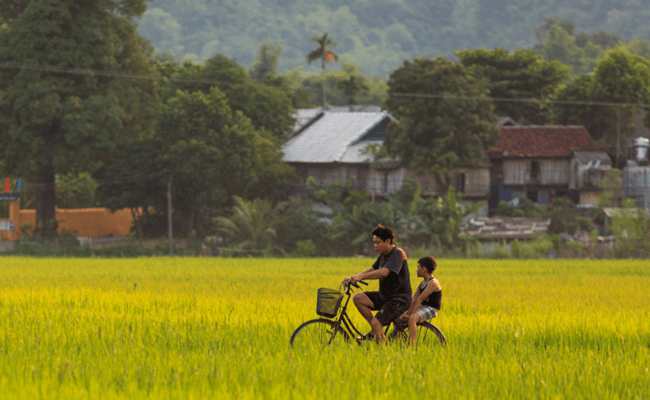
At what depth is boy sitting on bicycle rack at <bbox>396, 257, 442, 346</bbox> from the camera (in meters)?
8.65

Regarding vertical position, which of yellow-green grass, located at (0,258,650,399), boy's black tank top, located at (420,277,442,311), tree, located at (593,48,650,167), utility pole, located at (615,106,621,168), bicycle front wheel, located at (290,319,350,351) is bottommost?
yellow-green grass, located at (0,258,650,399)

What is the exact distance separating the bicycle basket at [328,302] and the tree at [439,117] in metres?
35.1

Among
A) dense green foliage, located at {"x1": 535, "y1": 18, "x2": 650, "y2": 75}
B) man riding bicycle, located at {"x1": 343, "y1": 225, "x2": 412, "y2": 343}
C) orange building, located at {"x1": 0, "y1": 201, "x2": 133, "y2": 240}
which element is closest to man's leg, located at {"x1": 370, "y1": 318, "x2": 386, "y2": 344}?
man riding bicycle, located at {"x1": 343, "y1": 225, "x2": 412, "y2": 343}

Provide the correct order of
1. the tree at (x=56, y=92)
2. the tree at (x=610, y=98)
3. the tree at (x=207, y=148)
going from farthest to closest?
the tree at (x=610, y=98) < the tree at (x=207, y=148) < the tree at (x=56, y=92)

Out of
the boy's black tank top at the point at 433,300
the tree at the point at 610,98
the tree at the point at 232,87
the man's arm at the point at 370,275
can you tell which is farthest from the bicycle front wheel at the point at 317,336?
the tree at the point at 610,98

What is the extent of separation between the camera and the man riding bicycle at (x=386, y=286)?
845 cm

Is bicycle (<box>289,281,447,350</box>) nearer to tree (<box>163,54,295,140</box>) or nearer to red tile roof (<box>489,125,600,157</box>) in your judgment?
tree (<box>163,54,295,140</box>)

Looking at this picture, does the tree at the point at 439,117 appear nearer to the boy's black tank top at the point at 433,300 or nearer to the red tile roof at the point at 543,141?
the red tile roof at the point at 543,141

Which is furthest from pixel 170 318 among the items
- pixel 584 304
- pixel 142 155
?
pixel 142 155

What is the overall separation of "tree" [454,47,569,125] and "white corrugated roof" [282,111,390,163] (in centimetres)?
871

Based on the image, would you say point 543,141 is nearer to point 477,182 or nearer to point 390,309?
point 477,182

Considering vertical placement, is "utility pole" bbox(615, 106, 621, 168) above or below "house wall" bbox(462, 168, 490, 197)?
above

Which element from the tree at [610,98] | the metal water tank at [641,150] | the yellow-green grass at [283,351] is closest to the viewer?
the yellow-green grass at [283,351]

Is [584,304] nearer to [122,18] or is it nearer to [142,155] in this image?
[142,155]
